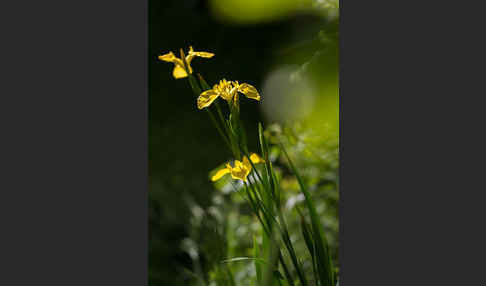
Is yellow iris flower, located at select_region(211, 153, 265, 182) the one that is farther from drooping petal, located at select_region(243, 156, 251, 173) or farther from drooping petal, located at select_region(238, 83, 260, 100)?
drooping petal, located at select_region(238, 83, 260, 100)

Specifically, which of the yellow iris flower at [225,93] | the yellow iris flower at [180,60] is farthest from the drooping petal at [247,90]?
the yellow iris flower at [180,60]

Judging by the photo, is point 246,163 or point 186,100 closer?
point 246,163

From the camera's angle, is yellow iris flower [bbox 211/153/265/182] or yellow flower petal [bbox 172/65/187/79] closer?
yellow iris flower [bbox 211/153/265/182]

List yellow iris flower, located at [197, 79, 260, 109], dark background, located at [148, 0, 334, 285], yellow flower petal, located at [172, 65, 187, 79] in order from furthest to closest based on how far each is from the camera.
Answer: dark background, located at [148, 0, 334, 285], yellow flower petal, located at [172, 65, 187, 79], yellow iris flower, located at [197, 79, 260, 109]

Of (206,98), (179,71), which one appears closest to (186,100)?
(179,71)

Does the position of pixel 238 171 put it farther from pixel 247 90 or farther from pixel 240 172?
pixel 247 90

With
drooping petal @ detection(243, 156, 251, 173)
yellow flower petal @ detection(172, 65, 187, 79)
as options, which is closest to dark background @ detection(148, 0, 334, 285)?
Answer: yellow flower petal @ detection(172, 65, 187, 79)

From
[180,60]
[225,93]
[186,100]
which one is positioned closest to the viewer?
[225,93]

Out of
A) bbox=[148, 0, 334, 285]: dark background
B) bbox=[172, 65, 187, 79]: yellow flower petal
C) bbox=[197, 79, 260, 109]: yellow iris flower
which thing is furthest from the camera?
bbox=[148, 0, 334, 285]: dark background
